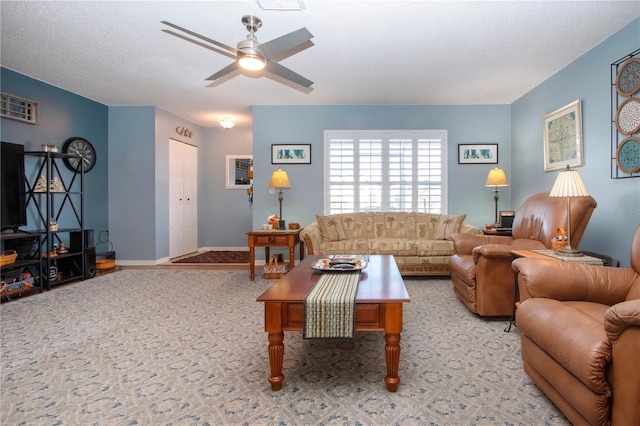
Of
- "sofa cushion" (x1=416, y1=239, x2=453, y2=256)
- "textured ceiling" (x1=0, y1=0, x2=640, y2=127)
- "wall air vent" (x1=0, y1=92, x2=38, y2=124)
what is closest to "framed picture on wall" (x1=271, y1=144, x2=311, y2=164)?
"textured ceiling" (x1=0, y1=0, x2=640, y2=127)

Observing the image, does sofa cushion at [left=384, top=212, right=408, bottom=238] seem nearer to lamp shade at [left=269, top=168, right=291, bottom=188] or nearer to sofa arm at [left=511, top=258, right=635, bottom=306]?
lamp shade at [left=269, top=168, right=291, bottom=188]

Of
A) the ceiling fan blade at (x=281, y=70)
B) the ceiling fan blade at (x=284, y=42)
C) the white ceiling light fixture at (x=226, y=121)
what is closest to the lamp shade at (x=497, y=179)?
the ceiling fan blade at (x=281, y=70)

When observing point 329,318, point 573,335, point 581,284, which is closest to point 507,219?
point 581,284

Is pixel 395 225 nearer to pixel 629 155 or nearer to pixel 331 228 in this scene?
pixel 331 228

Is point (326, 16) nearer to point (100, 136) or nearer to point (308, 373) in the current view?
point (308, 373)

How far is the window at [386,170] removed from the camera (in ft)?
16.9

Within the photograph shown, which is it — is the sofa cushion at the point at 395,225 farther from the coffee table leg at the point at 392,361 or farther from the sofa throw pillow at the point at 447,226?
the coffee table leg at the point at 392,361

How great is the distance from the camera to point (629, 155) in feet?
8.96

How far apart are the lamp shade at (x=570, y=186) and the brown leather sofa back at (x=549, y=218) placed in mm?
206

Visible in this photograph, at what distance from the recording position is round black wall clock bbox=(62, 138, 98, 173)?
4.63m

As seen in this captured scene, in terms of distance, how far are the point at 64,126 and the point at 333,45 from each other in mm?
4146

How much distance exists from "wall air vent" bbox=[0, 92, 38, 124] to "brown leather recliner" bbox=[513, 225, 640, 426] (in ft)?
18.1

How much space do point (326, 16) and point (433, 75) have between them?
186 cm

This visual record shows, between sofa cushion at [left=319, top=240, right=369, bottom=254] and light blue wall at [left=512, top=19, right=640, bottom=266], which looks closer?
light blue wall at [left=512, top=19, right=640, bottom=266]
